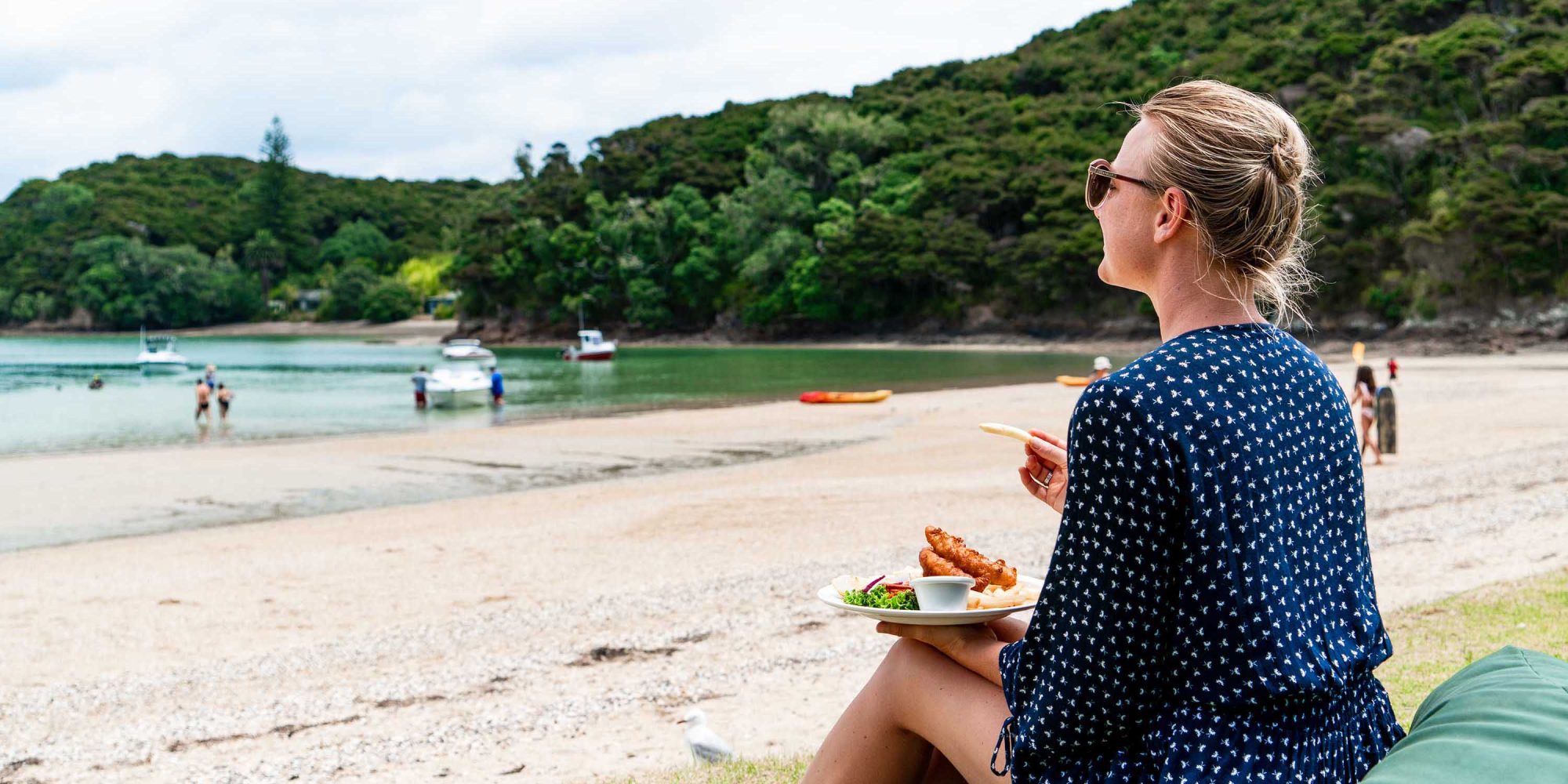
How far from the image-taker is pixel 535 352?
7219 cm

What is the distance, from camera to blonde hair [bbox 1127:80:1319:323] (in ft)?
5.75

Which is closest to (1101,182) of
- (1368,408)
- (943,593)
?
(943,593)

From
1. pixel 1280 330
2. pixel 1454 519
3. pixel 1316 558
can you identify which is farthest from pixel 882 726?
pixel 1454 519

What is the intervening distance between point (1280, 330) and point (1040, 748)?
78cm

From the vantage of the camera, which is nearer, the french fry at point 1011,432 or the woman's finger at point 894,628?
the woman's finger at point 894,628

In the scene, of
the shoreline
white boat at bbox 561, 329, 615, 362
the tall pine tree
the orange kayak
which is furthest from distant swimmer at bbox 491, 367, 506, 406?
the tall pine tree

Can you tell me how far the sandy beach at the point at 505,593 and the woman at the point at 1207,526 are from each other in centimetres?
297

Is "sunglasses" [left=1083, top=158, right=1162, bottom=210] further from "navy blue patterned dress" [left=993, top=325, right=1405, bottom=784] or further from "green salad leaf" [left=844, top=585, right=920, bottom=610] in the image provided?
"green salad leaf" [left=844, top=585, right=920, bottom=610]

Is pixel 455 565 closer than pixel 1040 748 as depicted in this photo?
No

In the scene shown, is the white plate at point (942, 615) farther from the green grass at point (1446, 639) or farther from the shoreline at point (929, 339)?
the shoreline at point (929, 339)

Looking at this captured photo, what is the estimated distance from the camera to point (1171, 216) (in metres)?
1.81

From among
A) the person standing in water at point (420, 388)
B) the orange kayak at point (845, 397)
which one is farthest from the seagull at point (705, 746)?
the person standing in water at point (420, 388)

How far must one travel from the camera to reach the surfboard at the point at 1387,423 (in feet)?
50.0

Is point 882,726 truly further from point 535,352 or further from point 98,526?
point 535,352
